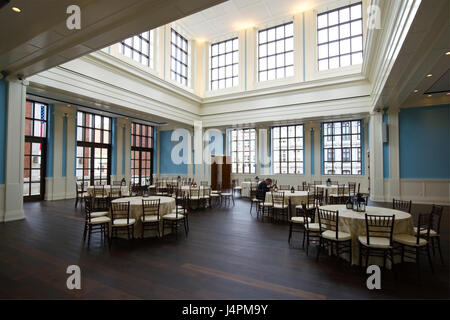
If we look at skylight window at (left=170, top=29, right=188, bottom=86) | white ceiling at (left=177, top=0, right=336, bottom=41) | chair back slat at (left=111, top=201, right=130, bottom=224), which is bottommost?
chair back slat at (left=111, top=201, right=130, bottom=224)

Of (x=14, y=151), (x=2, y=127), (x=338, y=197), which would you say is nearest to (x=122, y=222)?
(x=14, y=151)

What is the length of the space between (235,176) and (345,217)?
11745mm

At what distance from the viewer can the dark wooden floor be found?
114 inches

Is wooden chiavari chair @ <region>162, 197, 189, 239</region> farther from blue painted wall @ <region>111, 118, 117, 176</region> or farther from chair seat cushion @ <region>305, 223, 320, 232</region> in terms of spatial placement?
blue painted wall @ <region>111, 118, 117, 176</region>

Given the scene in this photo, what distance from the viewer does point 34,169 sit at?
1019 centimetres

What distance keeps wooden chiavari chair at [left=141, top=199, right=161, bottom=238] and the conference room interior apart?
1.9 inches

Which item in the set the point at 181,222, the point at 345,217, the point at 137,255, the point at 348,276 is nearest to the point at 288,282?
the point at 348,276

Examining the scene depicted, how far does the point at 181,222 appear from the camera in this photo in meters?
6.44

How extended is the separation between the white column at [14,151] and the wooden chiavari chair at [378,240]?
8.13 m

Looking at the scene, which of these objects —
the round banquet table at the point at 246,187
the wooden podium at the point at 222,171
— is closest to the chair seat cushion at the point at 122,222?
the round banquet table at the point at 246,187

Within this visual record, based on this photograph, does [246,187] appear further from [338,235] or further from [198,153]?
[338,235]

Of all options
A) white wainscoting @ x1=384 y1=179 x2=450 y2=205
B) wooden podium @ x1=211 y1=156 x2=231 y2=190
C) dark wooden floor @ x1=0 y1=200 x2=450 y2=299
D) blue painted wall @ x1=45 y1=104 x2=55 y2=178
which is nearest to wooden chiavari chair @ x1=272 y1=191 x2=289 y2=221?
dark wooden floor @ x1=0 y1=200 x2=450 y2=299

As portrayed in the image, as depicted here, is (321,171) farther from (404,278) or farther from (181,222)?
(404,278)

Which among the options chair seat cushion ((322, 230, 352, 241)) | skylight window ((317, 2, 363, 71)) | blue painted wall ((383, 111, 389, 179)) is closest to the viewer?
chair seat cushion ((322, 230, 352, 241))
